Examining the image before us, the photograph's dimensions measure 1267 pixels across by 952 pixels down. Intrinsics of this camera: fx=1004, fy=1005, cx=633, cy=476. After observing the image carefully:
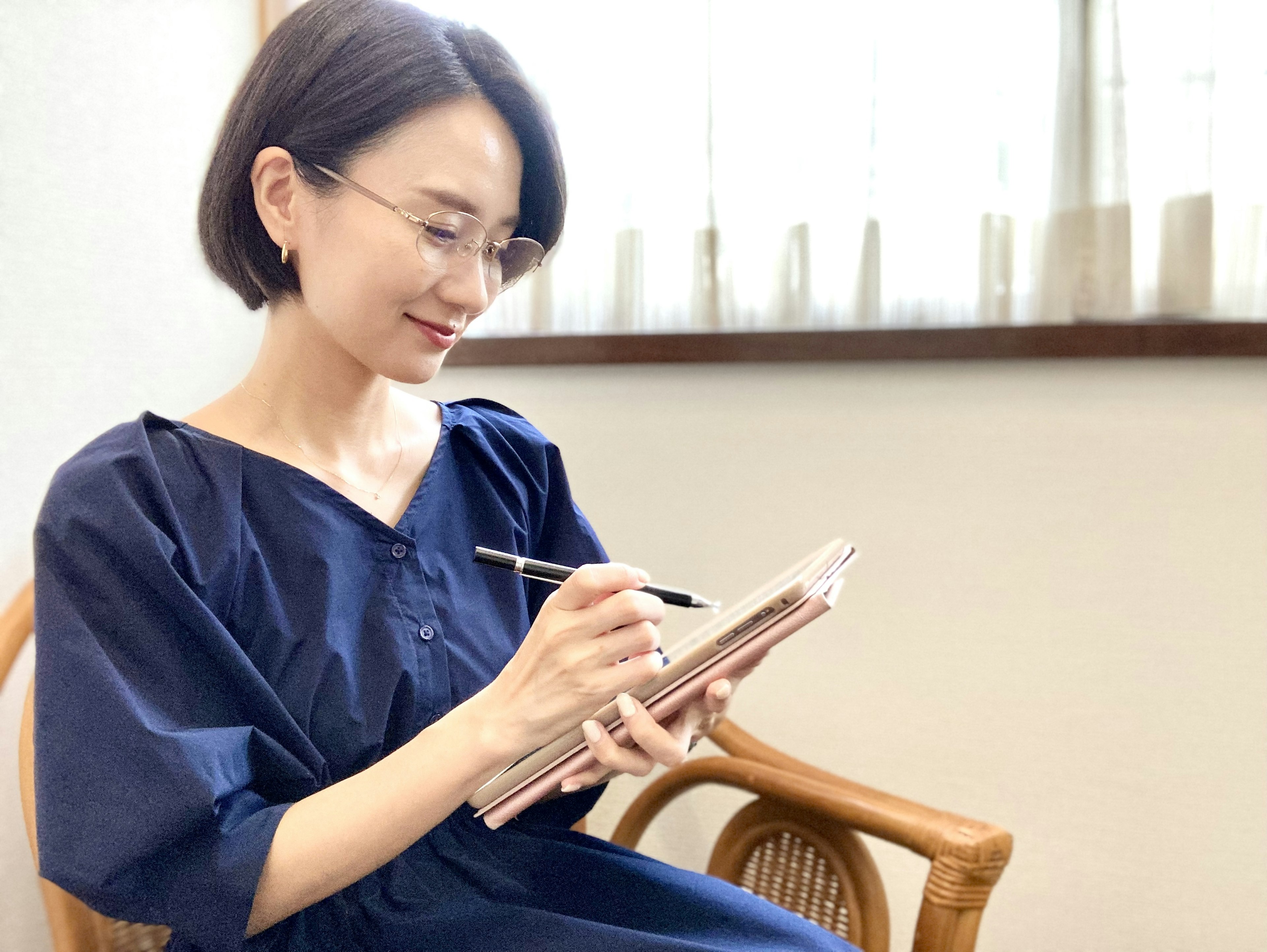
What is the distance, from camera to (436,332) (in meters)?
0.98

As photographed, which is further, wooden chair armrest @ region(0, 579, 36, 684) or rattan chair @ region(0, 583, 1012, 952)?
wooden chair armrest @ region(0, 579, 36, 684)

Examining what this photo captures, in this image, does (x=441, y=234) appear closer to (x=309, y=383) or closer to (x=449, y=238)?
(x=449, y=238)

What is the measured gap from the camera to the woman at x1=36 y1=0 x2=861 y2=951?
29.6 inches

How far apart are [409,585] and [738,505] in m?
0.72

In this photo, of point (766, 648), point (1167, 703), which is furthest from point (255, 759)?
point (1167, 703)

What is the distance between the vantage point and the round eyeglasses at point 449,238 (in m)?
0.93

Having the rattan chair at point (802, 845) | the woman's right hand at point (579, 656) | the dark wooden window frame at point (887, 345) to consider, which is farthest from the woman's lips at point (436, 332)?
the dark wooden window frame at point (887, 345)

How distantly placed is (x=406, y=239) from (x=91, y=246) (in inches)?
30.8

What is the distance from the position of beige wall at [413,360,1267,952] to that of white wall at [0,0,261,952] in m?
0.72

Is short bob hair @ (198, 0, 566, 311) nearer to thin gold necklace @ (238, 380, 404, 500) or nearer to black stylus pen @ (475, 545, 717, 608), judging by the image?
thin gold necklace @ (238, 380, 404, 500)

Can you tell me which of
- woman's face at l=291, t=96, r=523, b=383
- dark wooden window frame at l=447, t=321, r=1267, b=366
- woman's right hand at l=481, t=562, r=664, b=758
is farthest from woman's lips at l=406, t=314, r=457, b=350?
dark wooden window frame at l=447, t=321, r=1267, b=366

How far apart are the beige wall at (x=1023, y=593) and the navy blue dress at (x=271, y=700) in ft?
1.80

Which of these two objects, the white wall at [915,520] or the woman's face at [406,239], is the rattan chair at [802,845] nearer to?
the white wall at [915,520]

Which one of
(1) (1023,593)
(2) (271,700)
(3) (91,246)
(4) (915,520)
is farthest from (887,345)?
(3) (91,246)
